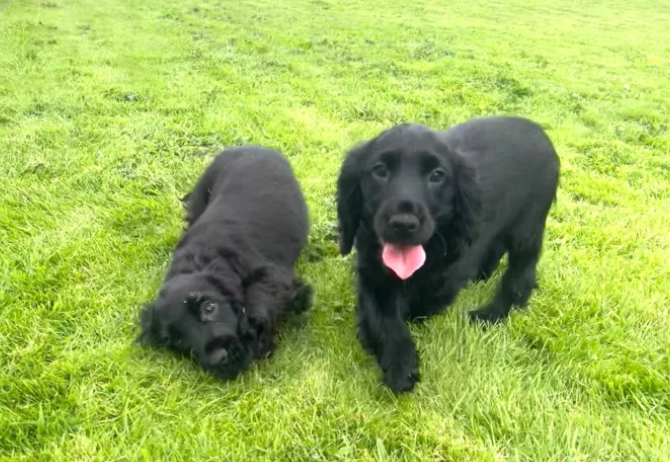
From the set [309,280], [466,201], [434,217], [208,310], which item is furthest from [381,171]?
[309,280]

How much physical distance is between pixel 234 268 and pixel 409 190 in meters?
1.08

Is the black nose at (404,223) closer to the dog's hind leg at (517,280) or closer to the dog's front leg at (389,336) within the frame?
the dog's front leg at (389,336)

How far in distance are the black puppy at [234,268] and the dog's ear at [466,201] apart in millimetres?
920

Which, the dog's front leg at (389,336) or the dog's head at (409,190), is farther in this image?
the dog's front leg at (389,336)

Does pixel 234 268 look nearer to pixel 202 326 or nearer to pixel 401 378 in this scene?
pixel 202 326

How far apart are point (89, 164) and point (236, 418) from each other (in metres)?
3.04

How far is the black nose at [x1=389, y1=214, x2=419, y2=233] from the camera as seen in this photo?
85.7 inches

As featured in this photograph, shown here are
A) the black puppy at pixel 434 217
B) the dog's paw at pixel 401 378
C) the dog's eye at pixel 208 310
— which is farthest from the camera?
the dog's eye at pixel 208 310

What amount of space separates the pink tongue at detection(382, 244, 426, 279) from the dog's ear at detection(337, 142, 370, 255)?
0.28 metres

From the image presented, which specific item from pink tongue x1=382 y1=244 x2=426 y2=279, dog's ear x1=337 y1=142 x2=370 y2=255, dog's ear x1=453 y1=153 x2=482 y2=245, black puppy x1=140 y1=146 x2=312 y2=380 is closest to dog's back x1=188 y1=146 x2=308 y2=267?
black puppy x1=140 y1=146 x2=312 y2=380

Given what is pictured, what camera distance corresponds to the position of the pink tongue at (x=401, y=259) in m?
2.35

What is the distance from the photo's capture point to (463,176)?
8.07 feet

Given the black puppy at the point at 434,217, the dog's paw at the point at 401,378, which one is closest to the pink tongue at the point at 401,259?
the black puppy at the point at 434,217

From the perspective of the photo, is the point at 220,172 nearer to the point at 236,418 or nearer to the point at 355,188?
the point at 355,188
